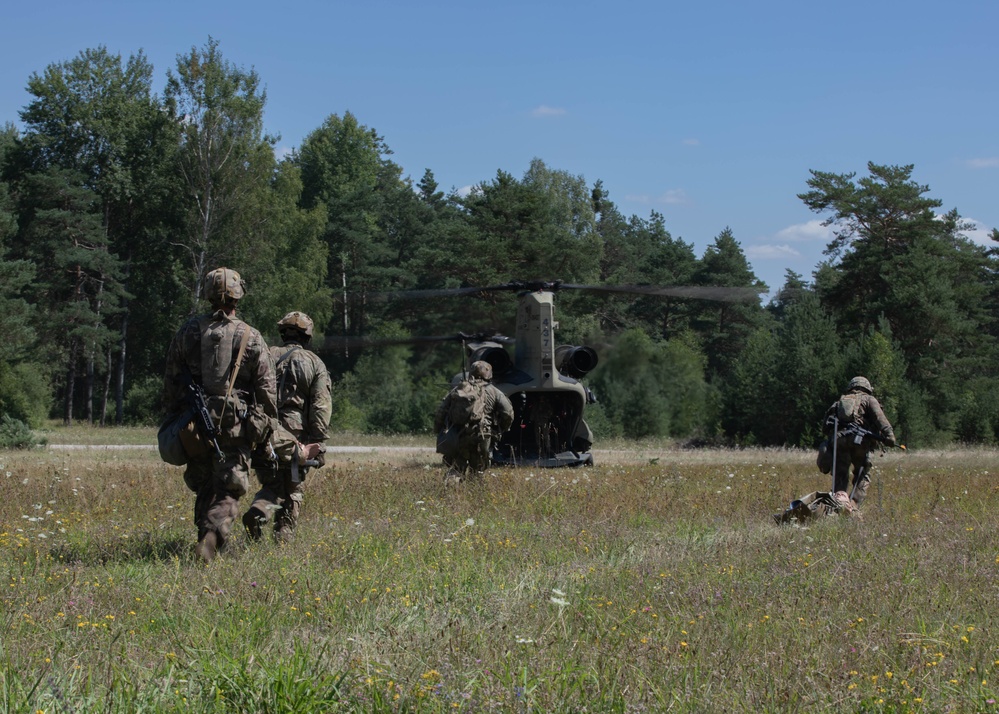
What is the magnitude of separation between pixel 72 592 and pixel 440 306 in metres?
27.8

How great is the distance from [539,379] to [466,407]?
5443mm

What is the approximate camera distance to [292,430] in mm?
8180

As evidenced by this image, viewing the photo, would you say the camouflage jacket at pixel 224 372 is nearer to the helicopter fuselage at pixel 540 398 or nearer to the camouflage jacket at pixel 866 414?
the camouflage jacket at pixel 866 414

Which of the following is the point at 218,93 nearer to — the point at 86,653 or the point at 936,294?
the point at 936,294

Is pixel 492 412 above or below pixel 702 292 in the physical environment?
below

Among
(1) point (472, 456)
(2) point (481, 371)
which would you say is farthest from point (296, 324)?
(2) point (481, 371)

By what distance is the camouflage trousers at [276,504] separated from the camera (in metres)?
7.66

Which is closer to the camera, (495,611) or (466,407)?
(495,611)

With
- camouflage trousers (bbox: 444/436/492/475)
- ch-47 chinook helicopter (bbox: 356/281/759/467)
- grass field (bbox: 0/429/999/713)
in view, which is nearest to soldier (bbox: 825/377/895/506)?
grass field (bbox: 0/429/999/713)

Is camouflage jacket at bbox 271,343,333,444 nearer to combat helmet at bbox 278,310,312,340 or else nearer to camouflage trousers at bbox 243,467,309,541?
combat helmet at bbox 278,310,312,340

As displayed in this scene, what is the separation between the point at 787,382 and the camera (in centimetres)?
3606

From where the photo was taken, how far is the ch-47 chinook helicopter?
17500mm

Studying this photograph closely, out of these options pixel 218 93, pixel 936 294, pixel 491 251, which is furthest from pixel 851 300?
pixel 218 93

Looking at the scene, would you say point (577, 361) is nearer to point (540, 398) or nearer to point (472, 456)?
point (540, 398)
